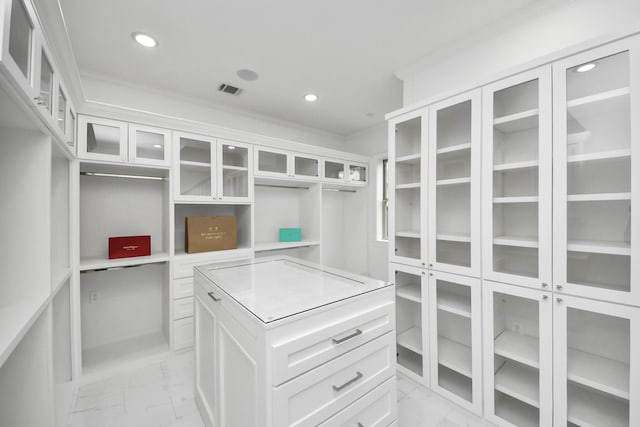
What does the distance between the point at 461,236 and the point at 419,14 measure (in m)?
1.62

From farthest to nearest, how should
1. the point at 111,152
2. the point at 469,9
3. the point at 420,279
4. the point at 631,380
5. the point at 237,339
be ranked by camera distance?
the point at 111,152 → the point at 420,279 → the point at 469,9 → the point at 631,380 → the point at 237,339

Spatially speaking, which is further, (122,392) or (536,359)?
(122,392)

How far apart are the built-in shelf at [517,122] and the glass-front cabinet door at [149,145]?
270cm

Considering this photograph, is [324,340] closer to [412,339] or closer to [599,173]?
[412,339]

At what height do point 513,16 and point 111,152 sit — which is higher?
point 513,16

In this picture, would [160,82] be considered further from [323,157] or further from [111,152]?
[323,157]

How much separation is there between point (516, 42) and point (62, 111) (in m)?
3.14

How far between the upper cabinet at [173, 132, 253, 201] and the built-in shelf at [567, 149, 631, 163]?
2.66m

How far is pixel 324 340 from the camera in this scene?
3.49ft

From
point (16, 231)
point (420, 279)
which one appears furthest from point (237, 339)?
point (420, 279)

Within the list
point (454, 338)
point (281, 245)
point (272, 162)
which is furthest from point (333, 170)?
point (454, 338)

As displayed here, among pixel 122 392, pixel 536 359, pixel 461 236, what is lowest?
pixel 122 392

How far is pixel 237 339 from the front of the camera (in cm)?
111

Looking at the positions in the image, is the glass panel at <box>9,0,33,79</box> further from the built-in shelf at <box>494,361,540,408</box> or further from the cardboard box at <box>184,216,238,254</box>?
the built-in shelf at <box>494,361,540,408</box>
